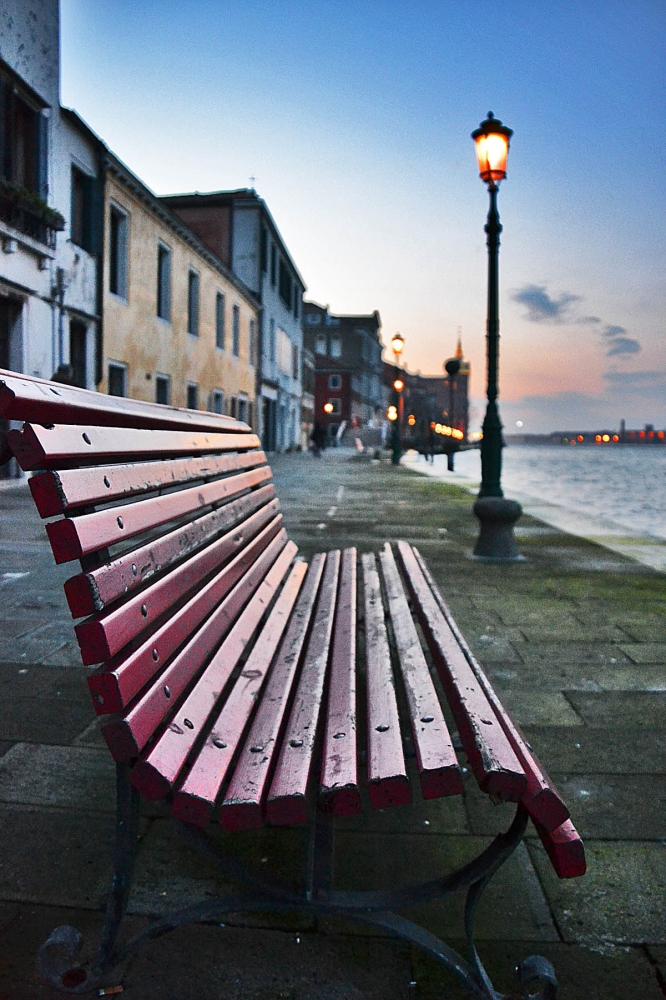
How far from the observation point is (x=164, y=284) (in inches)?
815

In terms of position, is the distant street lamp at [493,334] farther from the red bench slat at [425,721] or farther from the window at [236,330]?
the window at [236,330]

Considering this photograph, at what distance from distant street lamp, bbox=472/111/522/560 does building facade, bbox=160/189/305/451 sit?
2111 cm

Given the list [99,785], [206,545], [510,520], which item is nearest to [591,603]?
[510,520]

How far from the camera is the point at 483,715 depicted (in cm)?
202

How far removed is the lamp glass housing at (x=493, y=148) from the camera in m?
7.45

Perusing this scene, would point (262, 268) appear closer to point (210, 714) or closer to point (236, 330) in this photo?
point (236, 330)

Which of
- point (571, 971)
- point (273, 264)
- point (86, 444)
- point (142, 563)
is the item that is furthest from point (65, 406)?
point (273, 264)

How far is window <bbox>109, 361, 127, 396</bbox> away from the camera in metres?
17.4

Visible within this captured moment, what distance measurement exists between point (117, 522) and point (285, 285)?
3832 centimetres

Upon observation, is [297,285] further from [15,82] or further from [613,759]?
[613,759]

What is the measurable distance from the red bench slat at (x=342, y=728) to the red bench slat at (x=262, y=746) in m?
0.12

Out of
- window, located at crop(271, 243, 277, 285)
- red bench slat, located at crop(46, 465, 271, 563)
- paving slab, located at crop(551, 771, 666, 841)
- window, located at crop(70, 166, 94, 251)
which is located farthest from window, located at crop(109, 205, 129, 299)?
window, located at crop(271, 243, 277, 285)

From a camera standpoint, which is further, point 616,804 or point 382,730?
point 616,804

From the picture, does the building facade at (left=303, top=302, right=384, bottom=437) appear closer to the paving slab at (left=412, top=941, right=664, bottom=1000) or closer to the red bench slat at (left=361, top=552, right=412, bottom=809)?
the red bench slat at (left=361, top=552, right=412, bottom=809)
